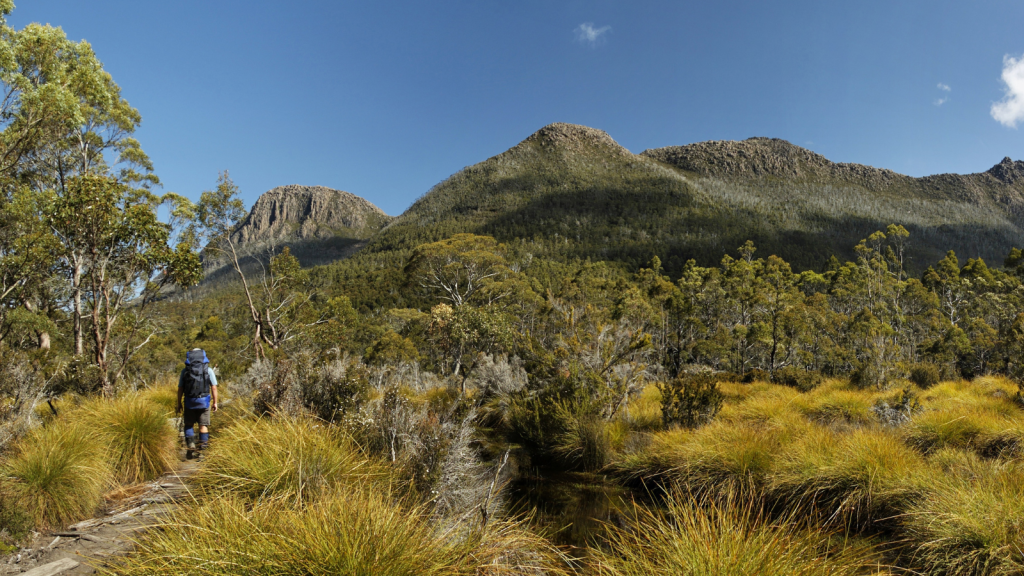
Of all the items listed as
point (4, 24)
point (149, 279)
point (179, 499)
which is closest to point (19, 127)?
point (4, 24)

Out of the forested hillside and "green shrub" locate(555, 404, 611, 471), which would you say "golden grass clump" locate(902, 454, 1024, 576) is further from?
"green shrub" locate(555, 404, 611, 471)

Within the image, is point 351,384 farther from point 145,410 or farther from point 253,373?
point 253,373

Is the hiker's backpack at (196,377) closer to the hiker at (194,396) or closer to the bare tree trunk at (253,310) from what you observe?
the hiker at (194,396)

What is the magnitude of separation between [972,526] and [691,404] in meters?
5.42

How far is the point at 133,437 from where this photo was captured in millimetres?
5746

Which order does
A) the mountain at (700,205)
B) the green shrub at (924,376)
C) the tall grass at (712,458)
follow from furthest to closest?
1. the mountain at (700,205)
2. the green shrub at (924,376)
3. the tall grass at (712,458)

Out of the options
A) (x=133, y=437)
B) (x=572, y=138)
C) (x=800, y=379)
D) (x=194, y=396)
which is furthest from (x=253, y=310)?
(x=572, y=138)

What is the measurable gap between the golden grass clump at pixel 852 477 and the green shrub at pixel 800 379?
8252mm

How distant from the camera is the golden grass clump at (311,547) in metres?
2.40

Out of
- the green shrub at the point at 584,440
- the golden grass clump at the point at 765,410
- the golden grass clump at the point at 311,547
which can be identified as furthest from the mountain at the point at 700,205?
the golden grass clump at the point at 311,547

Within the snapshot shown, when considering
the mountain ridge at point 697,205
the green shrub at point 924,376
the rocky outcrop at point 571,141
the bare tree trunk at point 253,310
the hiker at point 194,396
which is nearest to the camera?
the hiker at point 194,396

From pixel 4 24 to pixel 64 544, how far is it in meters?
9.05

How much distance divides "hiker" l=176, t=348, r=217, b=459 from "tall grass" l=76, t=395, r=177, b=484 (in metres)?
0.23

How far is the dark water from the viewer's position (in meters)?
5.80
